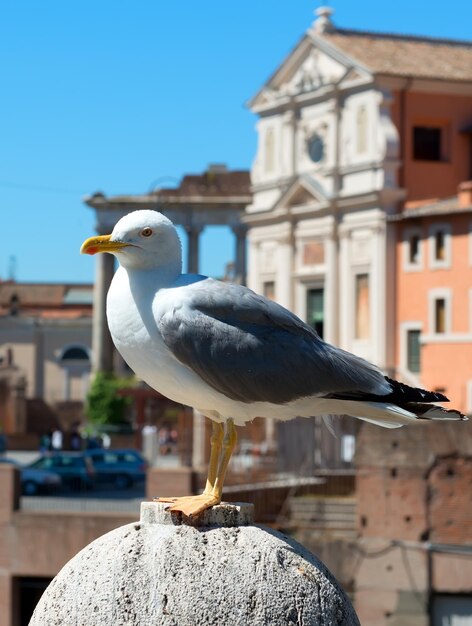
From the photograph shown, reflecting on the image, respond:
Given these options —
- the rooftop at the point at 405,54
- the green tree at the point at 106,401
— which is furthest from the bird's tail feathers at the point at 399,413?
the green tree at the point at 106,401

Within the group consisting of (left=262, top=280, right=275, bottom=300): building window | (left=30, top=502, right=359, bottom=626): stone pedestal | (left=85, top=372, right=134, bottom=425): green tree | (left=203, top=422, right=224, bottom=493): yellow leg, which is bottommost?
(left=30, top=502, right=359, bottom=626): stone pedestal

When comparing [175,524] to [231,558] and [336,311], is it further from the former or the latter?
[336,311]

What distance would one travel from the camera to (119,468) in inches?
2031

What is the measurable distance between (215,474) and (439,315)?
4539 centimetres

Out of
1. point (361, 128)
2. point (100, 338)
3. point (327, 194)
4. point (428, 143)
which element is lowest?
point (100, 338)

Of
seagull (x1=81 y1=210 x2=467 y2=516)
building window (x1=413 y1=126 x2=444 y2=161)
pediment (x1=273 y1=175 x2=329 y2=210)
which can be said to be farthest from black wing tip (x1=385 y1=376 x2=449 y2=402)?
pediment (x1=273 y1=175 x2=329 y2=210)

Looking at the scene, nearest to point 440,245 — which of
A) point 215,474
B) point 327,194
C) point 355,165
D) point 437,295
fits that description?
point 437,295

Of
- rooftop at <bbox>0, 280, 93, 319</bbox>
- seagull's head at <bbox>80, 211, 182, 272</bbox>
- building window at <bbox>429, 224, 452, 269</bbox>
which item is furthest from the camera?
rooftop at <bbox>0, 280, 93, 319</bbox>

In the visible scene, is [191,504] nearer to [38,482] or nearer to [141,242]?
[141,242]

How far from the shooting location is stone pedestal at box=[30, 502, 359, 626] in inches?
260


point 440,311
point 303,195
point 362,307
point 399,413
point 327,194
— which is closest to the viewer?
point 399,413

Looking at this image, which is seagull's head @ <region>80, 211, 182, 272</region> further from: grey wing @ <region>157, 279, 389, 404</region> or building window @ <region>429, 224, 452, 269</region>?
building window @ <region>429, 224, 452, 269</region>

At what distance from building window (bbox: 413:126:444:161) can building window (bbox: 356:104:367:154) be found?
5.04 feet

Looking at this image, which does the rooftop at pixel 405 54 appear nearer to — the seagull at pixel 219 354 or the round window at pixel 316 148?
the round window at pixel 316 148
